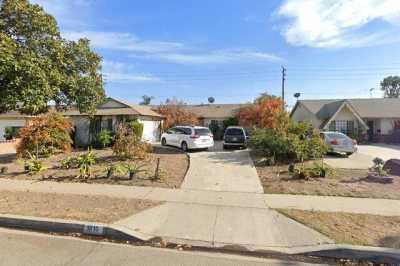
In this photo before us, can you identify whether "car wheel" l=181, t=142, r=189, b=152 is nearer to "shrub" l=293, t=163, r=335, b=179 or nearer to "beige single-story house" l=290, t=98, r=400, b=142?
"shrub" l=293, t=163, r=335, b=179

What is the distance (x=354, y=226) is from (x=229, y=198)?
10.8 ft

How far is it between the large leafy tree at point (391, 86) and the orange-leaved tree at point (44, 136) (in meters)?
88.1

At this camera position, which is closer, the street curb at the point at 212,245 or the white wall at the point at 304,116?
the street curb at the point at 212,245

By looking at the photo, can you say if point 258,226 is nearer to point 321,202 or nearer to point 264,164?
point 321,202

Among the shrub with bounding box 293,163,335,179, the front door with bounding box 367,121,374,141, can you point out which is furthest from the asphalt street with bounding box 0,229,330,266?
the front door with bounding box 367,121,374,141

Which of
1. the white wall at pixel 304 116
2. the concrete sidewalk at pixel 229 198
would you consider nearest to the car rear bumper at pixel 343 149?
the concrete sidewalk at pixel 229 198

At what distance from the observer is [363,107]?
3444 cm

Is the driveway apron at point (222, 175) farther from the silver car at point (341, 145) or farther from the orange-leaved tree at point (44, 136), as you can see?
the orange-leaved tree at point (44, 136)

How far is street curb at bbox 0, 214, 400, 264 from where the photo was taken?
4.92 metres

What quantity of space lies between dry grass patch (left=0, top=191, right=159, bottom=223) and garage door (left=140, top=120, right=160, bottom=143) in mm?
17053

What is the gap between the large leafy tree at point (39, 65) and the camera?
11.9 m

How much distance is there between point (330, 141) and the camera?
17.5 metres

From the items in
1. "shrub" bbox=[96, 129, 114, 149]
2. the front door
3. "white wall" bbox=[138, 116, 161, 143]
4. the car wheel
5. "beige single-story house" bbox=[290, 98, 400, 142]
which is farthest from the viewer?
the front door

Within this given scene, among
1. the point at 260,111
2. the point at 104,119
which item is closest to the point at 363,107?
the point at 260,111
